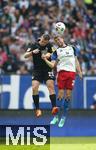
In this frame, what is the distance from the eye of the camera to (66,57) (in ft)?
53.5

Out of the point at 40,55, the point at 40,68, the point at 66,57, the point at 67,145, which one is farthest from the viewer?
the point at 40,68

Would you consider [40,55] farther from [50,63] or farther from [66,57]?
[66,57]

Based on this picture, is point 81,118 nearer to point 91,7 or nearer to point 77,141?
point 77,141

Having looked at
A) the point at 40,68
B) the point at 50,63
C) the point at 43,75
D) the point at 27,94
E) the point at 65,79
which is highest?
the point at 50,63

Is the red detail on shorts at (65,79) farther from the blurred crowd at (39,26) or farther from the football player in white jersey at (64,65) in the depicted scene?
the blurred crowd at (39,26)

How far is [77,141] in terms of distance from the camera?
52.7ft

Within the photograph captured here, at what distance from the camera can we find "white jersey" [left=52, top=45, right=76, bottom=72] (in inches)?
642

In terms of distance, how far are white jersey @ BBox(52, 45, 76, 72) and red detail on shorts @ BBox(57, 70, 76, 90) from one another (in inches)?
5.3

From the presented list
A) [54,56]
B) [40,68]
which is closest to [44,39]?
[54,56]

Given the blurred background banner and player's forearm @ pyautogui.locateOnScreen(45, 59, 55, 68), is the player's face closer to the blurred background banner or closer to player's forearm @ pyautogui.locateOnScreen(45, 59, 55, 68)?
player's forearm @ pyautogui.locateOnScreen(45, 59, 55, 68)

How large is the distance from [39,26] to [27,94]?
4823mm

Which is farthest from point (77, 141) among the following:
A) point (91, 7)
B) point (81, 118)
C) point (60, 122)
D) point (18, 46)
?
point (91, 7)

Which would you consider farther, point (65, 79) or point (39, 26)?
point (39, 26)

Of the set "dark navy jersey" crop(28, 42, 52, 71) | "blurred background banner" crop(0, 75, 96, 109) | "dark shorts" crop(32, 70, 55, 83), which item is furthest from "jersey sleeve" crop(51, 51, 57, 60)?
"blurred background banner" crop(0, 75, 96, 109)
